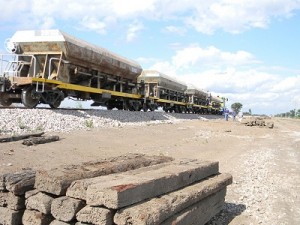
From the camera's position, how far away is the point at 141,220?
10.3 feet

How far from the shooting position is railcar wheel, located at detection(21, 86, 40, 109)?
14461 mm

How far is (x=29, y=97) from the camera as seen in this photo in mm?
14750

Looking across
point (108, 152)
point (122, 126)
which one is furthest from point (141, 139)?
point (108, 152)

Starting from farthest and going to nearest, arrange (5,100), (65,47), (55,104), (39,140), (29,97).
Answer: (55,104)
(65,47)
(5,100)
(29,97)
(39,140)

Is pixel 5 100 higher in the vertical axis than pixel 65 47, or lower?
lower

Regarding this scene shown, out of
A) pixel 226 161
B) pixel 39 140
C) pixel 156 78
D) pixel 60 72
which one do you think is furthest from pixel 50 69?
pixel 156 78

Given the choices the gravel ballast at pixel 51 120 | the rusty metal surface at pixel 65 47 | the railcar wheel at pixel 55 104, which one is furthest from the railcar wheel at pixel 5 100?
the rusty metal surface at pixel 65 47

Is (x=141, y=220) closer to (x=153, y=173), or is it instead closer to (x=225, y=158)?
(x=153, y=173)

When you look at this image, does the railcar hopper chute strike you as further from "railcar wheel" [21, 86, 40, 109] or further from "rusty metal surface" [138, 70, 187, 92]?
"rusty metal surface" [138, 70, 187, 92]

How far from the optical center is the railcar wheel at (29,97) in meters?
14.5

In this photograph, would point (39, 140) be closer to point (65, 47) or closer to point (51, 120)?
point (51, 120)

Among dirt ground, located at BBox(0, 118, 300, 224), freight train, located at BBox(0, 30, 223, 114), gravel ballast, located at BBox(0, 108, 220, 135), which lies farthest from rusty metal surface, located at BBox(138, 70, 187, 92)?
dirt ground, located at BBox(0, 118, 300, 224)

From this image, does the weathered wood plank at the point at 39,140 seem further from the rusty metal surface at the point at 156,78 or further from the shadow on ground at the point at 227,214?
the rusty metal surface at the point at 156,78

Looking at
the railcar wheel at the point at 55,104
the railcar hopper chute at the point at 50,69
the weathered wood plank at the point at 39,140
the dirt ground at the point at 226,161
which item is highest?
the railcar hopper chute at the point at 50,69
